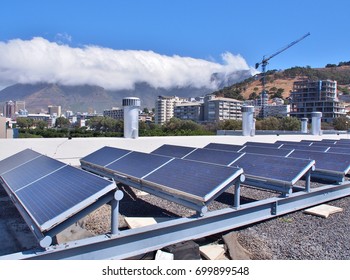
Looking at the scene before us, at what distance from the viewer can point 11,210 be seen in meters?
7.46

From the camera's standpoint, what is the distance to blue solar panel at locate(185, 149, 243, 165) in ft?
27.7

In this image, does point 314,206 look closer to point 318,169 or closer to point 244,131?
point 318,169

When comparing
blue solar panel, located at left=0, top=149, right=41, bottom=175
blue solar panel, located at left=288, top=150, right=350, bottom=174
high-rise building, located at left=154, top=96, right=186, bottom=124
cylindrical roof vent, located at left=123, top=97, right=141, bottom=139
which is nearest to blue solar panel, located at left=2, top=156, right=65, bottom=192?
blue solar panel, located at left=0, top=149, right=41, bottom=175

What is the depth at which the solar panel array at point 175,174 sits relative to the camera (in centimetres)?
524

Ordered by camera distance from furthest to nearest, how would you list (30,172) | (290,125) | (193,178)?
1. (290,125)
2. (30,172)
3. (193,178)

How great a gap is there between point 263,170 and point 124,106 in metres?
6.55

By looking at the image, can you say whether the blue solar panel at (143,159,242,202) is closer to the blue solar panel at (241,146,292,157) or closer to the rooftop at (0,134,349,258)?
the rooftop at (0,134,349,258)

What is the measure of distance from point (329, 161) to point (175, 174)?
5.45 metres

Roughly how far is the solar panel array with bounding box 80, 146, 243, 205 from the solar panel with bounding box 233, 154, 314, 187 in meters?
1.84

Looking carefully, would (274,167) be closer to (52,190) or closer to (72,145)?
(52,190)

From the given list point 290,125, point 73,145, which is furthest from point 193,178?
point 290,125

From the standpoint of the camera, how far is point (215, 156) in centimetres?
878
